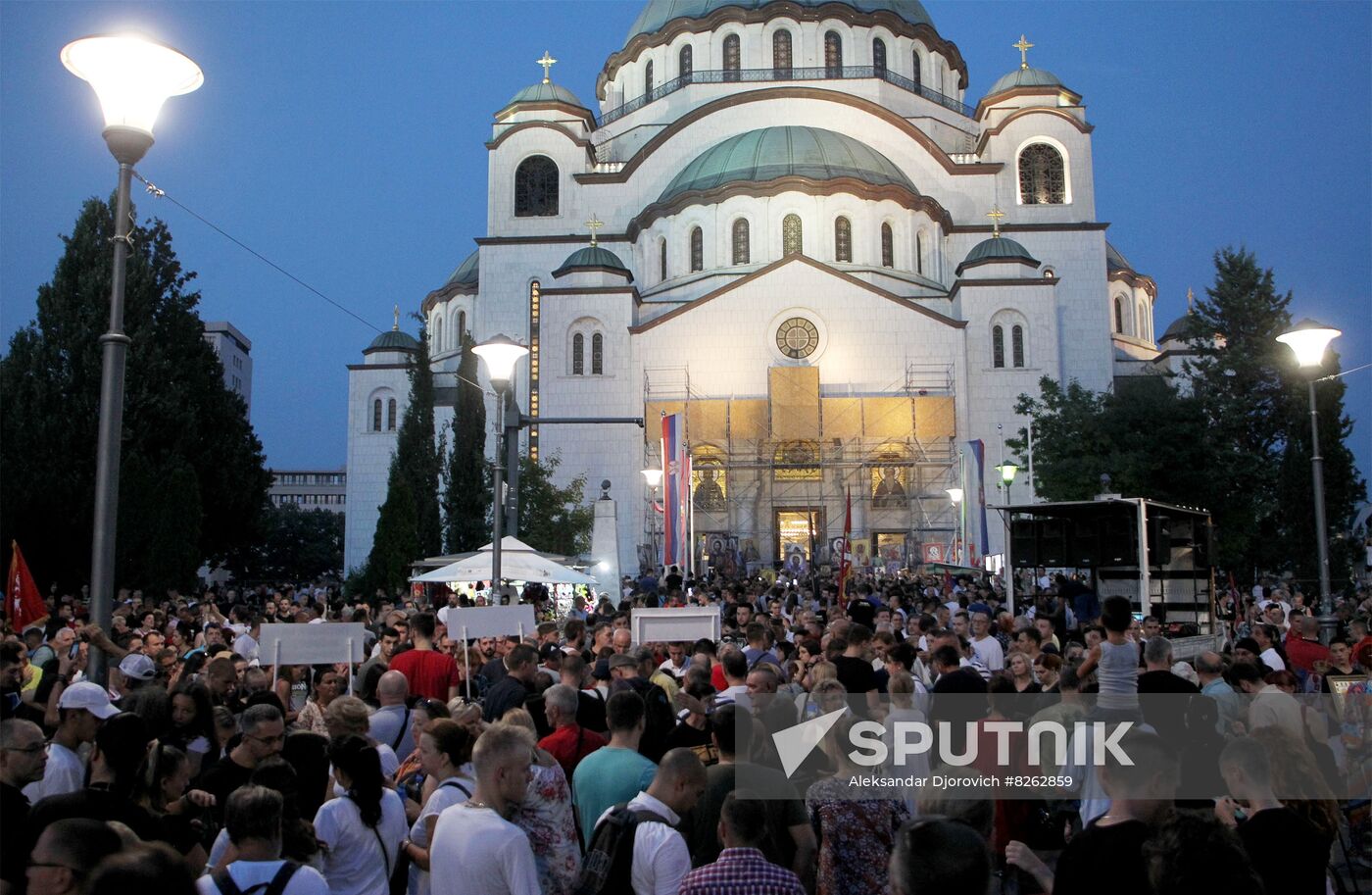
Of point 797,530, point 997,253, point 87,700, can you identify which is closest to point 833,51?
point 997,253

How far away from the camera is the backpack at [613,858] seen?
4.58 metres

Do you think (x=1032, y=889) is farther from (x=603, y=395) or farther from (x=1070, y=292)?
(x=1070, y=292)

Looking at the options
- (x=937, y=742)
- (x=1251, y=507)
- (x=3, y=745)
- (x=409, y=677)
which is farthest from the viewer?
(x=1251, y=507)

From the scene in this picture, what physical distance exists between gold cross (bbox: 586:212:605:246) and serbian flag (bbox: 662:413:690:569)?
762 inches

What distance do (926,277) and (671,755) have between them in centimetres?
4120

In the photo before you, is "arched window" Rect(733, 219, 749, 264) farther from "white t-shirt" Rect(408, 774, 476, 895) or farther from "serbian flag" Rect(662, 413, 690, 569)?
"white t-shirt" Rect(408, 774, 476, 895)

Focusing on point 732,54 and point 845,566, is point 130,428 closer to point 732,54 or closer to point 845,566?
point 845,566

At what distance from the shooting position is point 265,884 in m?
3.78

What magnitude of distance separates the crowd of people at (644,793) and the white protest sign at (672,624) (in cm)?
186

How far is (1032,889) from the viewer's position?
4.61 m

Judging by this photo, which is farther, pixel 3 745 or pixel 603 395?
pixel 603 395

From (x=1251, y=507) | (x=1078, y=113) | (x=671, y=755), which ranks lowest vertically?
(x=671, y=755)

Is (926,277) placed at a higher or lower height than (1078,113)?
lower

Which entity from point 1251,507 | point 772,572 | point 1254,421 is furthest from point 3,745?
point 1254,421
